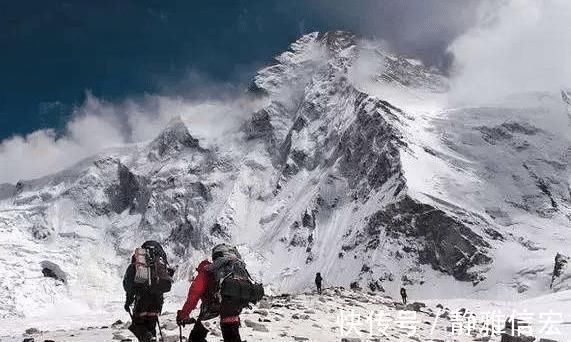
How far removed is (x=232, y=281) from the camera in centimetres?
1290

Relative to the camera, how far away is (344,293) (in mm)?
39844

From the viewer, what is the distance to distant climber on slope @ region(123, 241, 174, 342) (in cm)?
1379

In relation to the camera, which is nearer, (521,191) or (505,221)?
(505,221)

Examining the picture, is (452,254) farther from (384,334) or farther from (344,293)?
(384,334)

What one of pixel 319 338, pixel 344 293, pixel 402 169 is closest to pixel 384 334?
pixel 319 338

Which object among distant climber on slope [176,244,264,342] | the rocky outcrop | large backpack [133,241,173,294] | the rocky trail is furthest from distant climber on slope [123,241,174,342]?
the rocky outcrop

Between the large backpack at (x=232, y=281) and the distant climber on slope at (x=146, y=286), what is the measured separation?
170cm

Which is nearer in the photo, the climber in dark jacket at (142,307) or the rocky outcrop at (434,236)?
the climber in dark jacket at (142,307)

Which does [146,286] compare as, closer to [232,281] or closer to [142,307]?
[142,307]

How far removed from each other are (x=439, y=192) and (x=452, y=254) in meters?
24.7

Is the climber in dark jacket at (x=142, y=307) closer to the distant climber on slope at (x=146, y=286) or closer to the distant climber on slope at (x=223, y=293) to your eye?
the distant climber on slope at (x=146, y=286)

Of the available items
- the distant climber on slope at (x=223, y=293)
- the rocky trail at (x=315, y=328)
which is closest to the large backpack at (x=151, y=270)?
the distant climber on slope at (x=223, y=293)

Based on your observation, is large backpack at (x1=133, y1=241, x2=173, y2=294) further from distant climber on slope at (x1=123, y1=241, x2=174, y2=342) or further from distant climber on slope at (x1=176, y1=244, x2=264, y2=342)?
distant climber on slope at (x1=176, y1=244, x2=264, y2=342)

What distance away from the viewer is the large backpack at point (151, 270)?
13.8 meters
